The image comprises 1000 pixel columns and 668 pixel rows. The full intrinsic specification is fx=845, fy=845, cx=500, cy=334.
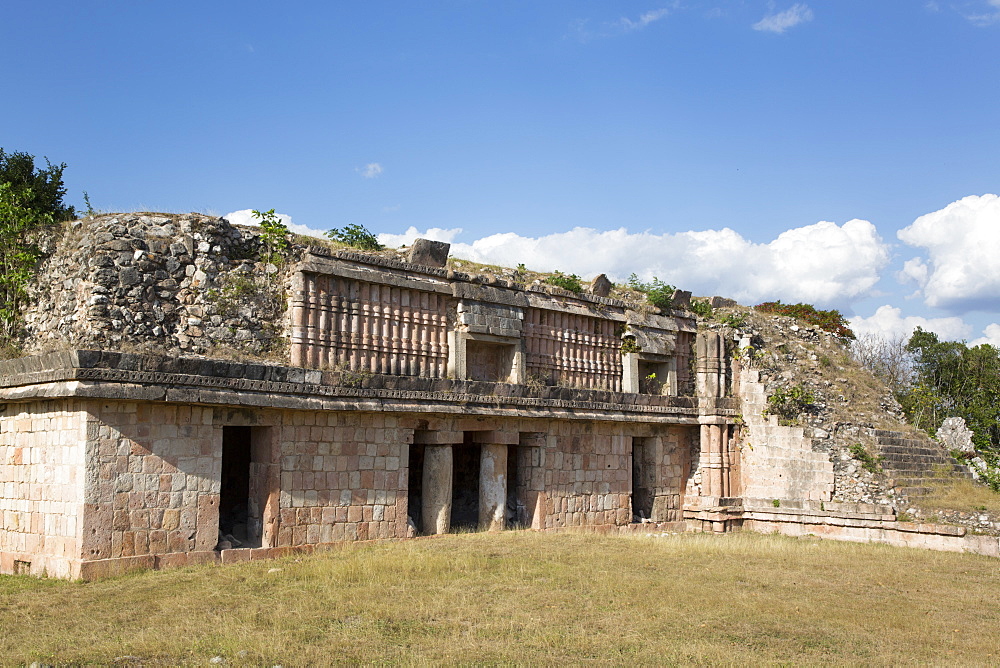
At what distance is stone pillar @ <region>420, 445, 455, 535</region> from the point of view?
13.9 meters

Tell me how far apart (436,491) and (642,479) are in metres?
5.72

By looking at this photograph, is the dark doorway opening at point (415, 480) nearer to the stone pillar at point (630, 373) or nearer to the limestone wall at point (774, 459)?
the stone pillar at point (630, 373)

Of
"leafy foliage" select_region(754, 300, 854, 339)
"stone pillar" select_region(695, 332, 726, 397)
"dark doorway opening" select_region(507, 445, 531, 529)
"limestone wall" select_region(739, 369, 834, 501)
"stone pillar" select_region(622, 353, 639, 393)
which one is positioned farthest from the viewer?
"leafy foliage" select_region(754, 300, 854, 339)

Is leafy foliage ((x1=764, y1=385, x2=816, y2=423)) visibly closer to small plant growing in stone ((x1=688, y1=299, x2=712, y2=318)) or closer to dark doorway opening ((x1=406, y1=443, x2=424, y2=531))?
small plant growing in stone ((x1=688, y1=299, x2=712, y2=318))

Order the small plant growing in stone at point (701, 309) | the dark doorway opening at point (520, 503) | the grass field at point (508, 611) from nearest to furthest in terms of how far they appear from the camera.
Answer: the grass field at point (508, 611), the dark doorway opening at point (520, 503), the small plant growing in stone at point (701, 309)

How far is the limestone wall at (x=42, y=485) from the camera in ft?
32.9

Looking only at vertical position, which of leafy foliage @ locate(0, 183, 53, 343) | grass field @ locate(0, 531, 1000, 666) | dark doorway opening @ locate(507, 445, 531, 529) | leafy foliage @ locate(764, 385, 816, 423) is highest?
leafy foliage @ locate(0, 183, 53, 343)

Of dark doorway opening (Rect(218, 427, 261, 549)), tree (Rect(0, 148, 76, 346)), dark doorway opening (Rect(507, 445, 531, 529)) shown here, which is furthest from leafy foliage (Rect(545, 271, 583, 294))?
tree (Rect(0, 148, 76, 346))

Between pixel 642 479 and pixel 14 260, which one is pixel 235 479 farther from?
pixel 642 479

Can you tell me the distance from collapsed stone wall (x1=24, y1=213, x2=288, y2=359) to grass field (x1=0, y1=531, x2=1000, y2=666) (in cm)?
319

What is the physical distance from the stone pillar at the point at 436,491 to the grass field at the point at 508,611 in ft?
4.57

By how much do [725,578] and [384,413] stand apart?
549cm

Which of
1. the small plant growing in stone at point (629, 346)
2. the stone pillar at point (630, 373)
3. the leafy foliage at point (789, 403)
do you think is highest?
the small plant growing in stone at point (629, 346)

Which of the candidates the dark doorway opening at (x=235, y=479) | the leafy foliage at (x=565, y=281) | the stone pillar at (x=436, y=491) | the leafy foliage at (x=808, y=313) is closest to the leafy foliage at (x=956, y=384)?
the leafy foliage at (x=808, y=313)
